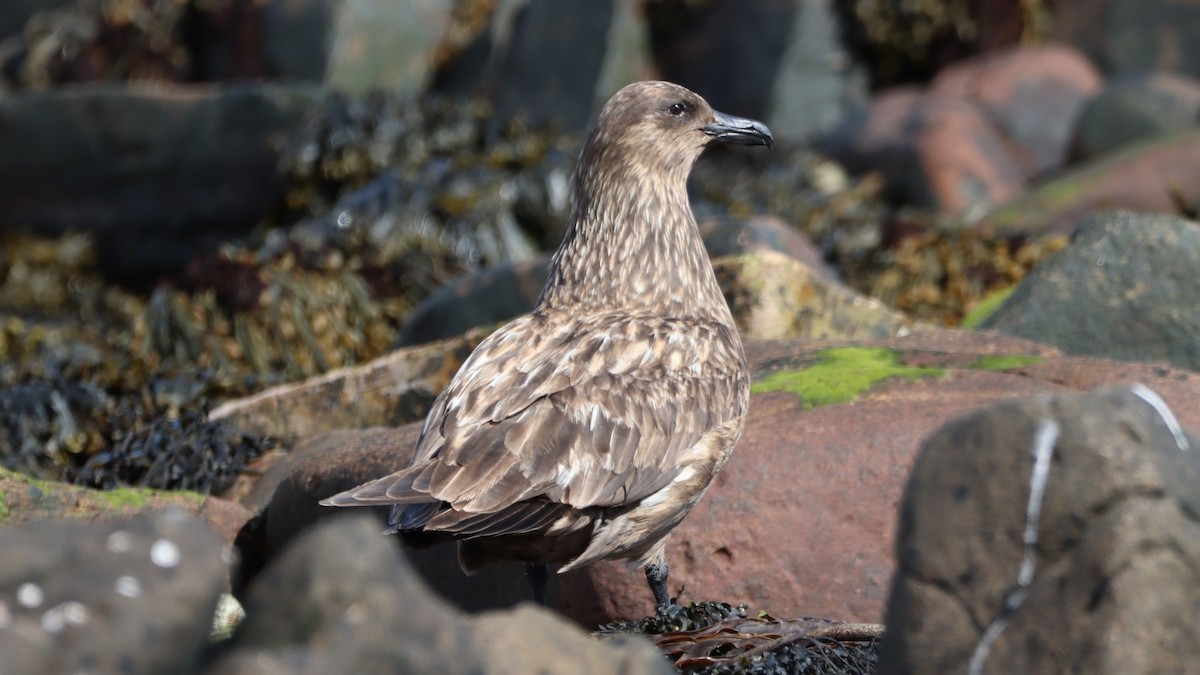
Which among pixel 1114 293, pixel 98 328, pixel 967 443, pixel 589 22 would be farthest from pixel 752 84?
pixel 967 443

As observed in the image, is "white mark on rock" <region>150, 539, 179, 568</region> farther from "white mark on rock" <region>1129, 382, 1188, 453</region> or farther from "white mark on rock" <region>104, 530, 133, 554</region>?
"white mark on rock" <region>1129, 382, 1188, 453</region>

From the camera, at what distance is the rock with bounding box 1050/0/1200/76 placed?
1817 cm

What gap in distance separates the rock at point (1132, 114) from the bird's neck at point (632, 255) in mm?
11437

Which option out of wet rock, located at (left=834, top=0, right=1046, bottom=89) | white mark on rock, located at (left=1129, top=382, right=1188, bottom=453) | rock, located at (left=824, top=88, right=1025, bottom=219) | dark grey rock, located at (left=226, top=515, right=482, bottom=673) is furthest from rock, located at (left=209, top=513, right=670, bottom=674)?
wet rock, located at (left=834, top=0, right=1046, bottom=89)

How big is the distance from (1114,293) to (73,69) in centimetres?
1496

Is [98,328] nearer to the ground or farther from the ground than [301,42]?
nearer to the ground

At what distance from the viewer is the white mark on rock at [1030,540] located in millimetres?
2990

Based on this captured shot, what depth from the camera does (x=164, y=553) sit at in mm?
2496

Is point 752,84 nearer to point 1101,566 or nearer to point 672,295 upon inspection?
point 672,295

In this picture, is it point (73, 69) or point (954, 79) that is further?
point (73, 69)

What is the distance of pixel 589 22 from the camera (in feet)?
57.6

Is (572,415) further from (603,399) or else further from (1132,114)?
(1132,114)

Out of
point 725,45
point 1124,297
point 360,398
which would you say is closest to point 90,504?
point 360,398

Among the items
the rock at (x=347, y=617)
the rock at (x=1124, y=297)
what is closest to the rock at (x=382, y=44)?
the rock at (x=1124, y=297)
